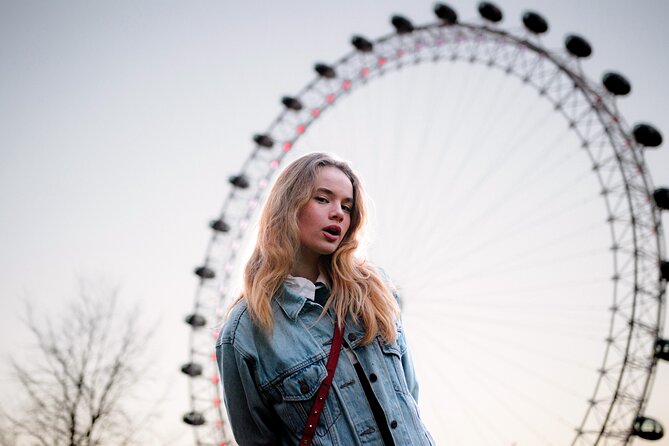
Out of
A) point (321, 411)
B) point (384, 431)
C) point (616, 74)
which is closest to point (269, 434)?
point (321, 411)

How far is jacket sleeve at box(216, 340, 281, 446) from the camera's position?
2432 millimetres

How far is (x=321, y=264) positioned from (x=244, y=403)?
670 millimetres

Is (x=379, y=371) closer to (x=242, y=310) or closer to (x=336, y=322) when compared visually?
(x=336, y=322)

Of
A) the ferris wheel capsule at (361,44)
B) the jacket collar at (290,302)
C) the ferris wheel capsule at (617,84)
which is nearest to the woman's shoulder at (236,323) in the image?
the jacket collar at (290,302)

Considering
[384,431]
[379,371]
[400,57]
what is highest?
[400,57]

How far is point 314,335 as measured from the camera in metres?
2.44

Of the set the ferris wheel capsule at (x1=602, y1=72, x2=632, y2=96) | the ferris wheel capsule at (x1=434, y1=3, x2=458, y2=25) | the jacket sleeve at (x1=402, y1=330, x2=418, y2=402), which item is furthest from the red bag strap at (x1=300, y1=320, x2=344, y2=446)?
the ferris wheel capsule at (x1=434, y1=3, x2=458, y2=25)

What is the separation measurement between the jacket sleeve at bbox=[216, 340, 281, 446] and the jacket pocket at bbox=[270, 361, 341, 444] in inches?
4.6

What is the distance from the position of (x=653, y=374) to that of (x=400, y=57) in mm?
11545

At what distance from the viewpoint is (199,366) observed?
67.1 ft

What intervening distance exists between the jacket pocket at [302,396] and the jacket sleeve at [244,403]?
0.38ft

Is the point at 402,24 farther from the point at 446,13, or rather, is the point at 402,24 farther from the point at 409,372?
the point at 409,372

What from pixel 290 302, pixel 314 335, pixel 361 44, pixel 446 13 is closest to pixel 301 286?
pixel 290 302

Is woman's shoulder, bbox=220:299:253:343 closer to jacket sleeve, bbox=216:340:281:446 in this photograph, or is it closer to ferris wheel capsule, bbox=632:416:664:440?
jacket sleeve, bbox=216:340:281:446
